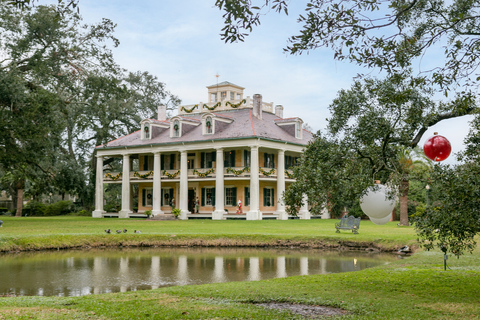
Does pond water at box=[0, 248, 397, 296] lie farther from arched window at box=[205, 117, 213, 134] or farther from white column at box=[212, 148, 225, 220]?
arched window at box=[205, 117, 213, 134]

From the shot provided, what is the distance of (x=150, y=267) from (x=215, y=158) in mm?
26762

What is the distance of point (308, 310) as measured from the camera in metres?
7.95

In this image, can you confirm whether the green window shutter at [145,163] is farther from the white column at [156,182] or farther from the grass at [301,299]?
the grass at [301,299]

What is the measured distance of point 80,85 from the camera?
31.4 m

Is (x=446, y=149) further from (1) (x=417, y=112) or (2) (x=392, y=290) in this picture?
(2) (x=392, y=290)

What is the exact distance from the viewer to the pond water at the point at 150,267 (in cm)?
1338

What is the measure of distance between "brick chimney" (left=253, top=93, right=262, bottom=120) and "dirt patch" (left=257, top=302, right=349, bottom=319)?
35.2m

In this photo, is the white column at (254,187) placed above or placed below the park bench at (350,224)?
above

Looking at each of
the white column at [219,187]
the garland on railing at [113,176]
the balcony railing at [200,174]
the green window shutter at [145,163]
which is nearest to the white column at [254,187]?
the balcony railing at [200,174]

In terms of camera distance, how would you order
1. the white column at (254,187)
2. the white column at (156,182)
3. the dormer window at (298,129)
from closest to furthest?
1. the white column at (254,187)
2. the dormer window at (298,129)
3. the white column at (156,182)

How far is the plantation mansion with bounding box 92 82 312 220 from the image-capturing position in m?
40.2

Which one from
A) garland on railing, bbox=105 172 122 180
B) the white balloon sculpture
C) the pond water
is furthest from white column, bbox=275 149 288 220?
the white balloon sculpture

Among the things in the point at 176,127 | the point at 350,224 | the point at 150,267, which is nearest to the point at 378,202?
the point at 150,267

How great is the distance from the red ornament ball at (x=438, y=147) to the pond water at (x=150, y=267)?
7.11 m
